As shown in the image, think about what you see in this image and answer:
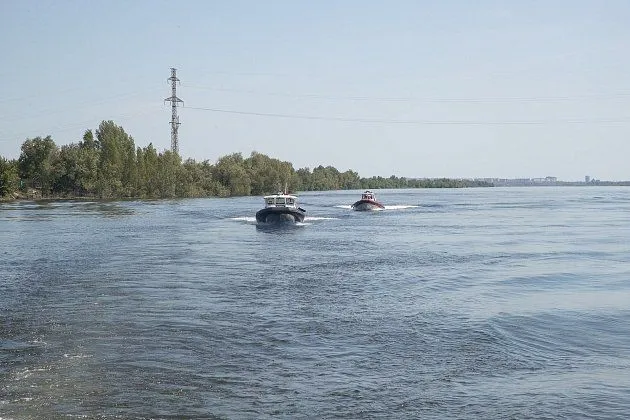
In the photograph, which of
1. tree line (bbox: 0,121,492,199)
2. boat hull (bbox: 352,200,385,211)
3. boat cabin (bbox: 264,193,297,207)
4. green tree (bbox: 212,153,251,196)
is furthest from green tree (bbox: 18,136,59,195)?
boat cabin (bbox: 264,193,297,207)

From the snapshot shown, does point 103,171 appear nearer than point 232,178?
Yes

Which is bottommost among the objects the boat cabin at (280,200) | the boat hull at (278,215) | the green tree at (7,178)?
the boat hull at (278,215)

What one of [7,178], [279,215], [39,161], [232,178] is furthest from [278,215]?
[232,178]

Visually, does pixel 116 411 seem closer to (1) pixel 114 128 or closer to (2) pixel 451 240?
(2) pixel 451 240

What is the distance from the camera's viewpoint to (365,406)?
1287 centimetres

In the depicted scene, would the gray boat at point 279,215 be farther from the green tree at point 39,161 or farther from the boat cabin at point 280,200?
the green tree at point 39,161

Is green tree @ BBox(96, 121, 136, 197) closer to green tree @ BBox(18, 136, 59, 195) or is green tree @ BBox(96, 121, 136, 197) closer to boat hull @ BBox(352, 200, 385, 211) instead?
green tree @ BBox(18, 136, 59, 195)

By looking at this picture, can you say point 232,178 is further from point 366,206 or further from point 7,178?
point 366,206

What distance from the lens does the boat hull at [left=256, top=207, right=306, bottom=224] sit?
63.3 meters

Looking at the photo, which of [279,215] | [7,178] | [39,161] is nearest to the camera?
[279,215]

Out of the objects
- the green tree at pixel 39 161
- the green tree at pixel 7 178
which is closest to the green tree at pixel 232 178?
the green tree at pixel 39 161

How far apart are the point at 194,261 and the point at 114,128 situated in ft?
370

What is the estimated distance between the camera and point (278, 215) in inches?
2498

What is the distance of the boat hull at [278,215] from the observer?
63344 mm
